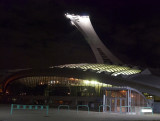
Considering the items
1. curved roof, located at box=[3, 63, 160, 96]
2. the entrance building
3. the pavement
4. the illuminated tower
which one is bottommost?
the pavement

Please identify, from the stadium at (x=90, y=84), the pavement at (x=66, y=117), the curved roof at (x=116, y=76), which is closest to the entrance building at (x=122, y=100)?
the stadium at (x=90, y=84)

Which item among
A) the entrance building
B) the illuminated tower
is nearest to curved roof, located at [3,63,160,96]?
the entrance building

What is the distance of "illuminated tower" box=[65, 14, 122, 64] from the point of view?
57719 mm

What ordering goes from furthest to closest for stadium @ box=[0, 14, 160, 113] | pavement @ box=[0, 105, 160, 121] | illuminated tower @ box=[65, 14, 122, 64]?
1. illuminated tower @ box=[65, 14, 122, 64]
2. stadium @ box=[0, 14, 160, 113]
3. pavement @ box=[0, 105, 160, 121]

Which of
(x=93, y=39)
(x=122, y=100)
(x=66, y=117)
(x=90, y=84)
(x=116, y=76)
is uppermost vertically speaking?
(x=93, y=39)

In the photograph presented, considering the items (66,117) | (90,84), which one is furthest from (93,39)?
(66,117)

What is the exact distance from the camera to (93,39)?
6047 cm

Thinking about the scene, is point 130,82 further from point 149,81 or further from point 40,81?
point 40,81

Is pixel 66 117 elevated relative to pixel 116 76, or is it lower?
lower

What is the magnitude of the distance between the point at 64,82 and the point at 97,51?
42.2 ft

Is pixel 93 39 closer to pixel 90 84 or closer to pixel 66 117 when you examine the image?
pixel 90 84

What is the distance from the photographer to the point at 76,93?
49.3 meters

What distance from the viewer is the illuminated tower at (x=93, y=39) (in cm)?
5772

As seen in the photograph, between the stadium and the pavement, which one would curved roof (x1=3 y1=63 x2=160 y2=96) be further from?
the pavement
